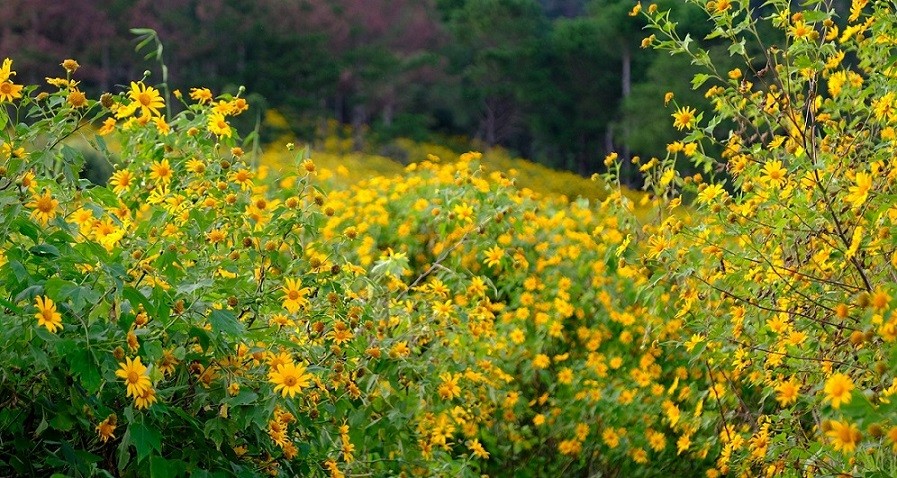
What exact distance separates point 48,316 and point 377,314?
1.38m

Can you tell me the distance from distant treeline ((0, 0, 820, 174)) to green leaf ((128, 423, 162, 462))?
15.2 meters

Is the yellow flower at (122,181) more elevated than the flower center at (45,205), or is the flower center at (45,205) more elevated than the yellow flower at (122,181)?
the flower center at (45,205)

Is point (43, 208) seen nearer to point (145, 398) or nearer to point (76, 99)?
point (76, 99)

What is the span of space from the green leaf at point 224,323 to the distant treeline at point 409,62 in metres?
15.1

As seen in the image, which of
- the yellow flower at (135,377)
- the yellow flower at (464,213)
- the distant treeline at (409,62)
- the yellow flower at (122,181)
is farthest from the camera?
the distant treeline at (409,62)

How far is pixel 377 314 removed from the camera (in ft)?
9.93

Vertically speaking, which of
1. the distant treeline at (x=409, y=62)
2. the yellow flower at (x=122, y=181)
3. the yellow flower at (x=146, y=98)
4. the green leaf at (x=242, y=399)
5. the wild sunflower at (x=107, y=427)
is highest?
the yellow flower at (x=146, y=98)

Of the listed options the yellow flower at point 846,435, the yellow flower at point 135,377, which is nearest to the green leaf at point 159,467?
the yellow flower at point 135,377

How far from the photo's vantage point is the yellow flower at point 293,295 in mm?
2160

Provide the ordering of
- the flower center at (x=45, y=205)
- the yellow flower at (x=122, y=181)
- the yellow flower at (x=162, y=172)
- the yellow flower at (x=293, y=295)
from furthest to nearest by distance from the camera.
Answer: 1. the yellow flower at (x=122, y=181)
2. the yellow flower at (x=162, y=172)
3. the yellow flower at (x=293, y=295)
4. the flower center at (x=45, y=205)

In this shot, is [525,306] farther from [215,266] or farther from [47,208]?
[47,208]

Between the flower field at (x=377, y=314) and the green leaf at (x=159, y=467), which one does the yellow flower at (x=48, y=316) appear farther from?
the green leaf at (x=159, y=467)

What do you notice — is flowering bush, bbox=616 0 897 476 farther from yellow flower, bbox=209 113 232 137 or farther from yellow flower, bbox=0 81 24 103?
yellow flower, bbox=0 81 24 103

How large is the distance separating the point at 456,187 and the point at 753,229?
1.71 m
